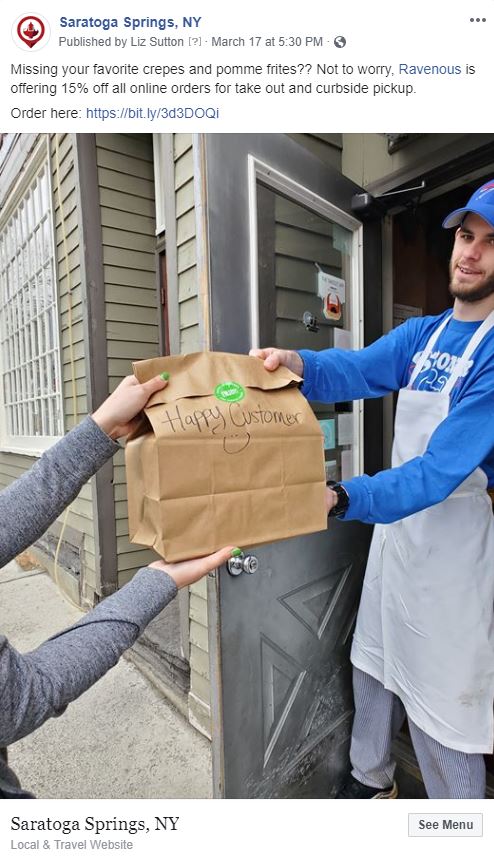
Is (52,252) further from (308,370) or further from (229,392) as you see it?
(229,392)

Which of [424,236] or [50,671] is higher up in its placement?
[424,236]

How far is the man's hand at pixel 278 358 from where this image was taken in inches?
37.7

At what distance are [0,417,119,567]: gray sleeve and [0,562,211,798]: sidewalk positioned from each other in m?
1.35

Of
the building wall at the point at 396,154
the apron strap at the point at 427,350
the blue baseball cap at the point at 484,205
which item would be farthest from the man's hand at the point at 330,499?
the building wall at the point at 396,154

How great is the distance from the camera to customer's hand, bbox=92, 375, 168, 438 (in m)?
0.83

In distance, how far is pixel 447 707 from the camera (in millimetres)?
1164

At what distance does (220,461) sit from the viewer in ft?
2.65

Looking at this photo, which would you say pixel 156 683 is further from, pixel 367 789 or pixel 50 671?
pixel 50 671
